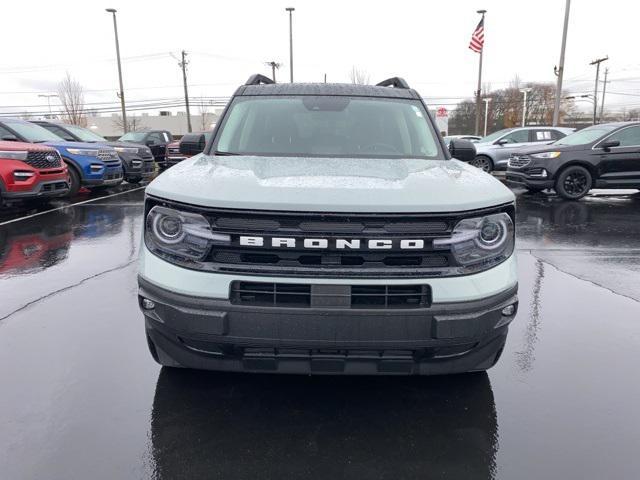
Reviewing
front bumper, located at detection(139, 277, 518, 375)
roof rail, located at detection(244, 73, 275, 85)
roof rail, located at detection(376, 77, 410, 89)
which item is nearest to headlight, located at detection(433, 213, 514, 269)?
front bumper, located at detection(139, 277, 518, 375)

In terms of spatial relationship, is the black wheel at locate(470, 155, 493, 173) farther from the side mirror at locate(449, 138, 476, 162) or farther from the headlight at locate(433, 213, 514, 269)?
the headlight at locate(433, 213, 514, 269)

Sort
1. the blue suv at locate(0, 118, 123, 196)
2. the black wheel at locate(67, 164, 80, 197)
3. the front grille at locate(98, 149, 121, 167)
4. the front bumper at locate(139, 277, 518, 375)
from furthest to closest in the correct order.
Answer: the front grille at locate(98, 149, 121, 167)
the black wheel at locate(67, 164, 80, 197)
the blue suv at locate(0, 118, 123, 196)
the front bumper at locate(139, 277, 518, 375)

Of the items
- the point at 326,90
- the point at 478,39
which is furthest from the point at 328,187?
the point at 478,39

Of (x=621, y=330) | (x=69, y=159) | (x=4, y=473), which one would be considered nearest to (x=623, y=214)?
(x=621, y=330)

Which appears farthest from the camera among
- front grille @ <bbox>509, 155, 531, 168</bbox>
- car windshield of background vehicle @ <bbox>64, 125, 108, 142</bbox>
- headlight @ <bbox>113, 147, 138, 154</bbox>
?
headlight @ <bbox>113, 147, 138, 154</bbox>

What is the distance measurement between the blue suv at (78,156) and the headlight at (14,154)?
2.17 meters

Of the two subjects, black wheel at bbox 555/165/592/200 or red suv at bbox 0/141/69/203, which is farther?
black wheel at bbox 555/165/592/200

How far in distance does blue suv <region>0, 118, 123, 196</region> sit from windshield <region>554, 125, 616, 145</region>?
10969 mm

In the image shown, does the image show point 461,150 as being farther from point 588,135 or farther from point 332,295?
point 588,135

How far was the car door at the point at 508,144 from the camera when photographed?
650 inches

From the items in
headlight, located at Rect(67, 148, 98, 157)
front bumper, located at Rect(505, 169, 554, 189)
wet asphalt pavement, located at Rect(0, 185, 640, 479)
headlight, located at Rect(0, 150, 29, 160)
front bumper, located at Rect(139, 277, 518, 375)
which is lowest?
wet asphalt pavement, located at Rect(0, 185, 640, 479)

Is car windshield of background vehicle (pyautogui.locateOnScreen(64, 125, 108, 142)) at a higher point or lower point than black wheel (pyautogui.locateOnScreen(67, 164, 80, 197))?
higher

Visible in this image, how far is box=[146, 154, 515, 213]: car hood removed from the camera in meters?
2.28

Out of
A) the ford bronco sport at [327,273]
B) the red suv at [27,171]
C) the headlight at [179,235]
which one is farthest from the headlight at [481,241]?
the red suv at [27,171]
